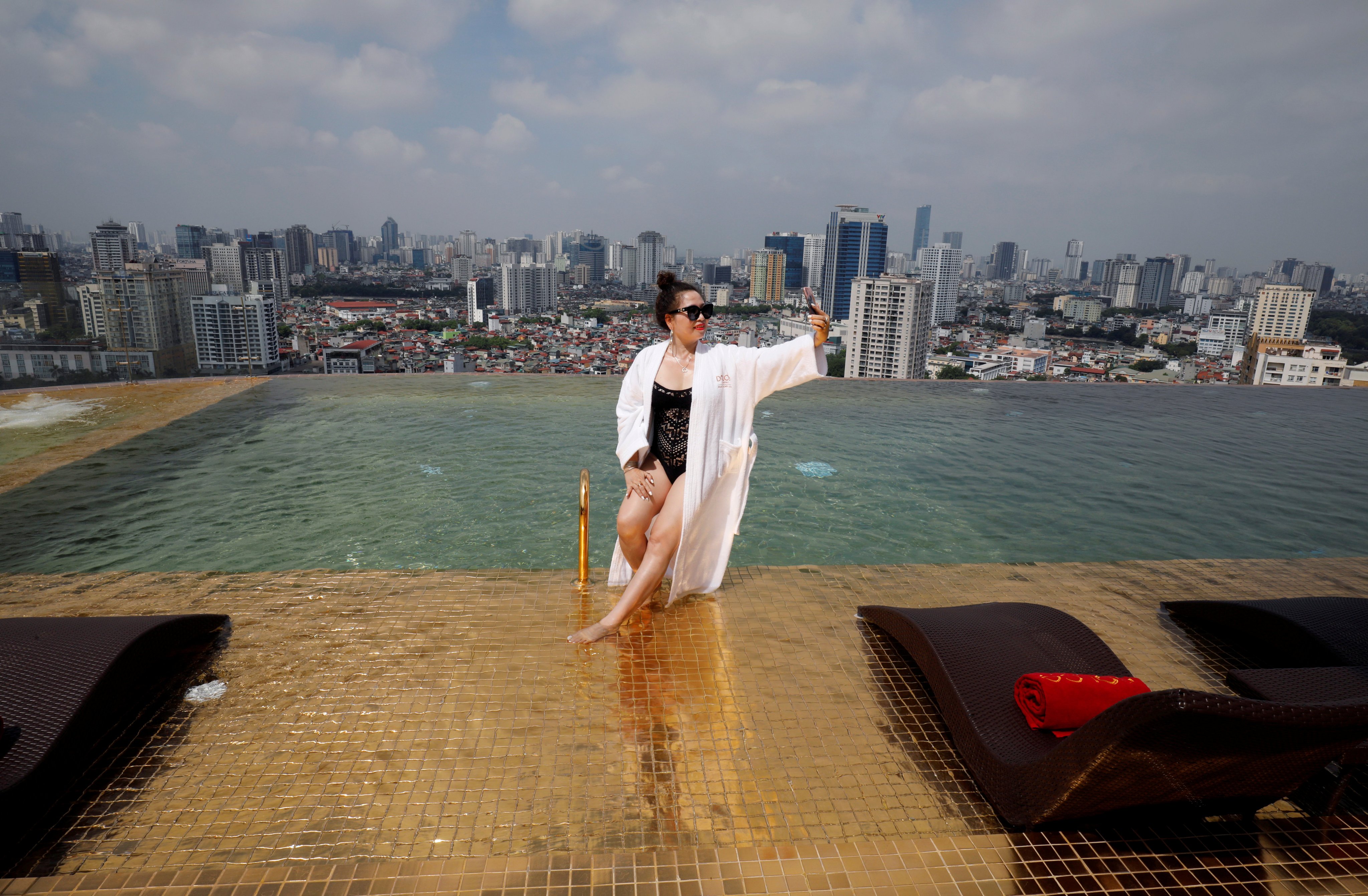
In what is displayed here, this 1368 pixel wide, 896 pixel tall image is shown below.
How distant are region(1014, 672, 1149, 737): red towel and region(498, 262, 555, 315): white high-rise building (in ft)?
231

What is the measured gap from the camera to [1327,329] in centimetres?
3706

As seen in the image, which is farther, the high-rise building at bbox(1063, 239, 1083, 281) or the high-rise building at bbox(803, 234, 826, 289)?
the high-rise building at bbox(1063, 239, 1083, 281)

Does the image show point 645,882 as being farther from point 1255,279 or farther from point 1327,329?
point 1255,279

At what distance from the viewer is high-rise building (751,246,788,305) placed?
49.8 metres

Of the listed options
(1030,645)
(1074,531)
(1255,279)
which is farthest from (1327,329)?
(1255,279)

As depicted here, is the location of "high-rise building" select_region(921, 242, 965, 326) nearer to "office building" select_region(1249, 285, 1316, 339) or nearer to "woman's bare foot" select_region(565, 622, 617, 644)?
"office building" select_region(1249, 285, 1316, 339)

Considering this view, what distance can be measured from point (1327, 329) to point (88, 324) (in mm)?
51639

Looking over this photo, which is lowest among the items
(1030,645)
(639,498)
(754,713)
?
(754,713)

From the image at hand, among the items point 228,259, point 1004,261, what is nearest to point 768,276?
point 228,259

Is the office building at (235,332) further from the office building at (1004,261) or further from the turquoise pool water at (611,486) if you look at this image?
the office building at (1004,261)

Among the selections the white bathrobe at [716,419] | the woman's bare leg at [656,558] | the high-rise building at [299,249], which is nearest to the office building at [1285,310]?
the white bathrobe at [716,419]

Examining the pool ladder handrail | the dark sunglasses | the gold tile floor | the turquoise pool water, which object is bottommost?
the turquoise pool water

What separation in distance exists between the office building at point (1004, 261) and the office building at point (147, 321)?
164 metres

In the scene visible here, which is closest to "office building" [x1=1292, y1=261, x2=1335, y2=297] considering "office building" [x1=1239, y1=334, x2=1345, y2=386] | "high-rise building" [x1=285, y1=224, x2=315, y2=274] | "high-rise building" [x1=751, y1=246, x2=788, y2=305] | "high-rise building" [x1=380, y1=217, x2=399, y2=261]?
"high-rise building" [x1=751, y1=246, x2=788, y2=305]
